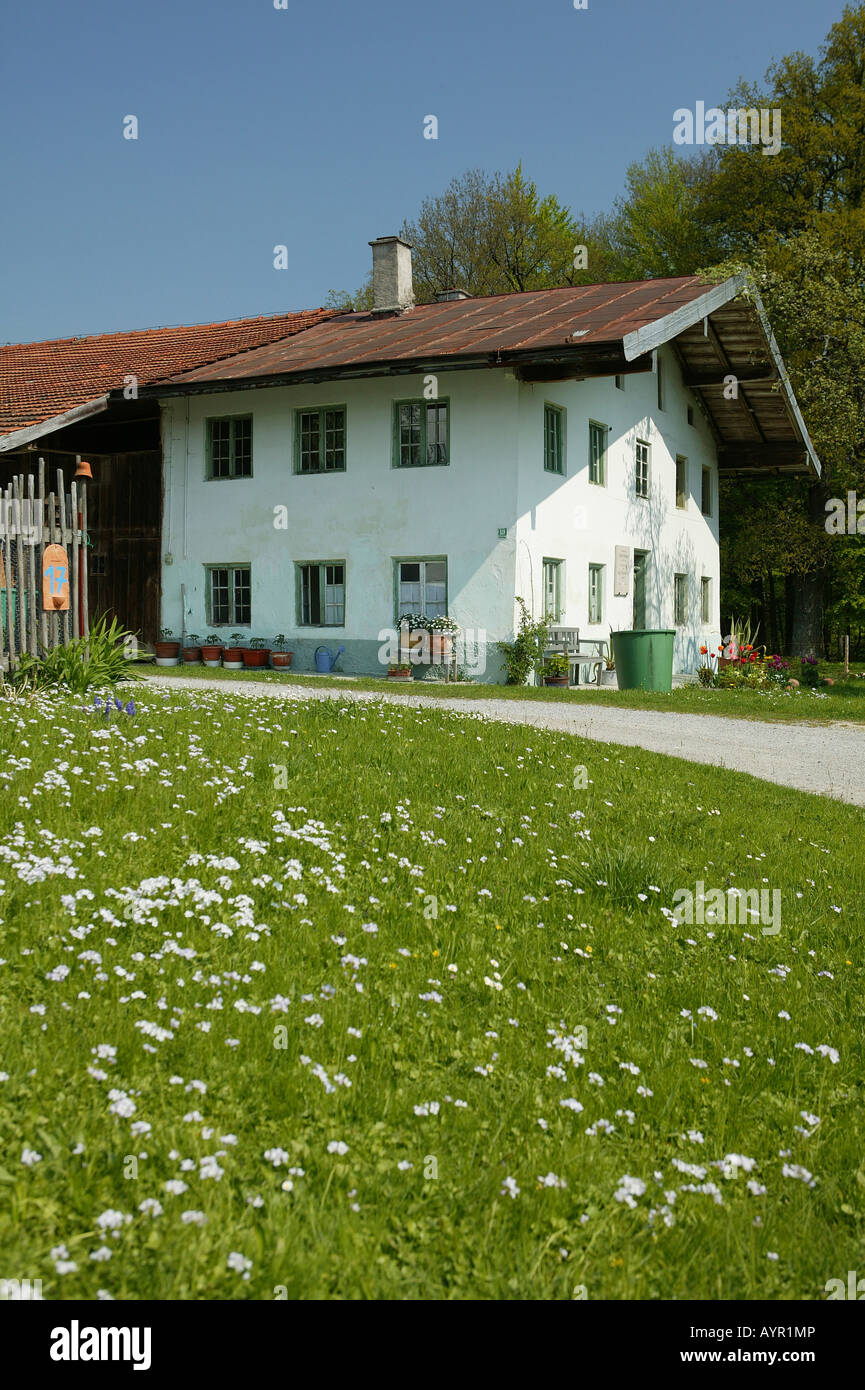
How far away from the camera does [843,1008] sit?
502cm

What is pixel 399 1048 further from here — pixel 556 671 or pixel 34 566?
pixel 556 671

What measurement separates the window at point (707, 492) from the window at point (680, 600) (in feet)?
9.77

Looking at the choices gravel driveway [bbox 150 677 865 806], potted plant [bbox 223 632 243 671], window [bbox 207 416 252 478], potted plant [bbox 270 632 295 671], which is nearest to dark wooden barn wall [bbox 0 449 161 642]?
window [bbox 207 416 252 478]

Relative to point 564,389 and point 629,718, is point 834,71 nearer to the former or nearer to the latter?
point 564,389

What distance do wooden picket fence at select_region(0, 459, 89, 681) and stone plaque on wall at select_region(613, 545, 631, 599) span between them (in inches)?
567

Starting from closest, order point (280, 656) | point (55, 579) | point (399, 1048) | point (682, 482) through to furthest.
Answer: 1. point (399, 1048)
2. point (55, 579)
3. point (280, 656)
4. point (682, 482)

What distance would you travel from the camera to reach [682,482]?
2947cm

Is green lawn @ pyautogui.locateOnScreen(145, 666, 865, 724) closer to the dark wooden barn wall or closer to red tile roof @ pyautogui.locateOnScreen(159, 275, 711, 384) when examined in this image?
the dark wooden barn wall

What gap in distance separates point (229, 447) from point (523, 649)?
324 inches

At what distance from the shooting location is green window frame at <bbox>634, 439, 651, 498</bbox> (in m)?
26.2

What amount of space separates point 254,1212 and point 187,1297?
375 mm

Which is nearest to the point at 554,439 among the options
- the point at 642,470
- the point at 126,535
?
the point at 642,470

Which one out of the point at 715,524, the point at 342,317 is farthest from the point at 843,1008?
the point at 715,524

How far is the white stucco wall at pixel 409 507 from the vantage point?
2102 centimetres
